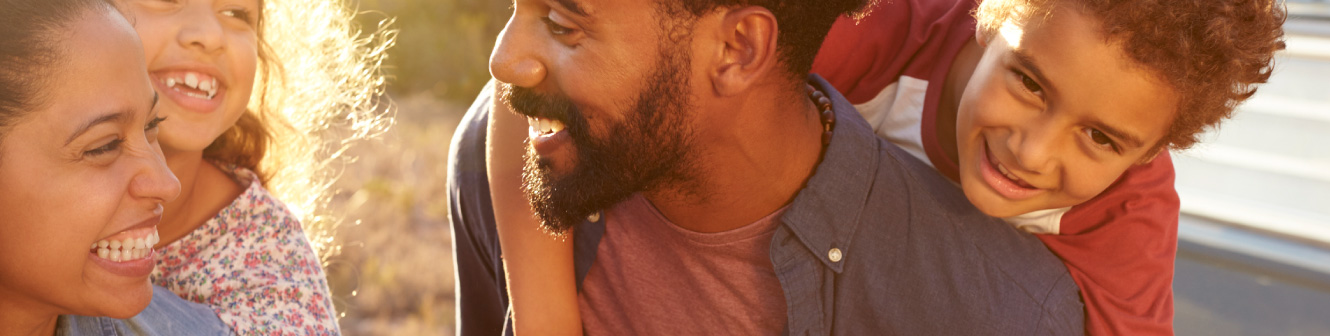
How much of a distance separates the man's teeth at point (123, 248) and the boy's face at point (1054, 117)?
57.2 inches

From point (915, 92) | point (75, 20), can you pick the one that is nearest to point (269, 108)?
point (75, 20)

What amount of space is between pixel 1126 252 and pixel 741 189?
75cm

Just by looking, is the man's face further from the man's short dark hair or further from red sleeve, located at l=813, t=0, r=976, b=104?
red sleeve, located at l=813, t=0, r=976, b=104

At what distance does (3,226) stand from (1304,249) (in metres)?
3.24

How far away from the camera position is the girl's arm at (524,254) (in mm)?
2254

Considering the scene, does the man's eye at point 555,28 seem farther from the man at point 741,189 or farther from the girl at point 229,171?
the girl at point 229,171

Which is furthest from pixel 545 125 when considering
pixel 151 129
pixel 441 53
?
pixel 441 53

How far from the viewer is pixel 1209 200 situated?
3590 mm

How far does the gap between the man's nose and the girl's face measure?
2.37 feet

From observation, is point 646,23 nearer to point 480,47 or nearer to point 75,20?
point 75,20

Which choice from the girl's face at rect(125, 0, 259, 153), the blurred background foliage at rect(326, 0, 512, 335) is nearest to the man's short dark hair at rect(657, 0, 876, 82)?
the girl's face at rect(125, 0, 259, 153)

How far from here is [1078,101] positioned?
191cm

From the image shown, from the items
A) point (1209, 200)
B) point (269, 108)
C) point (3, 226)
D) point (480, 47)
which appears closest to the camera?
point (3, 226)

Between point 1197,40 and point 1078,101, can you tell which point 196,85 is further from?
point 1197,40
